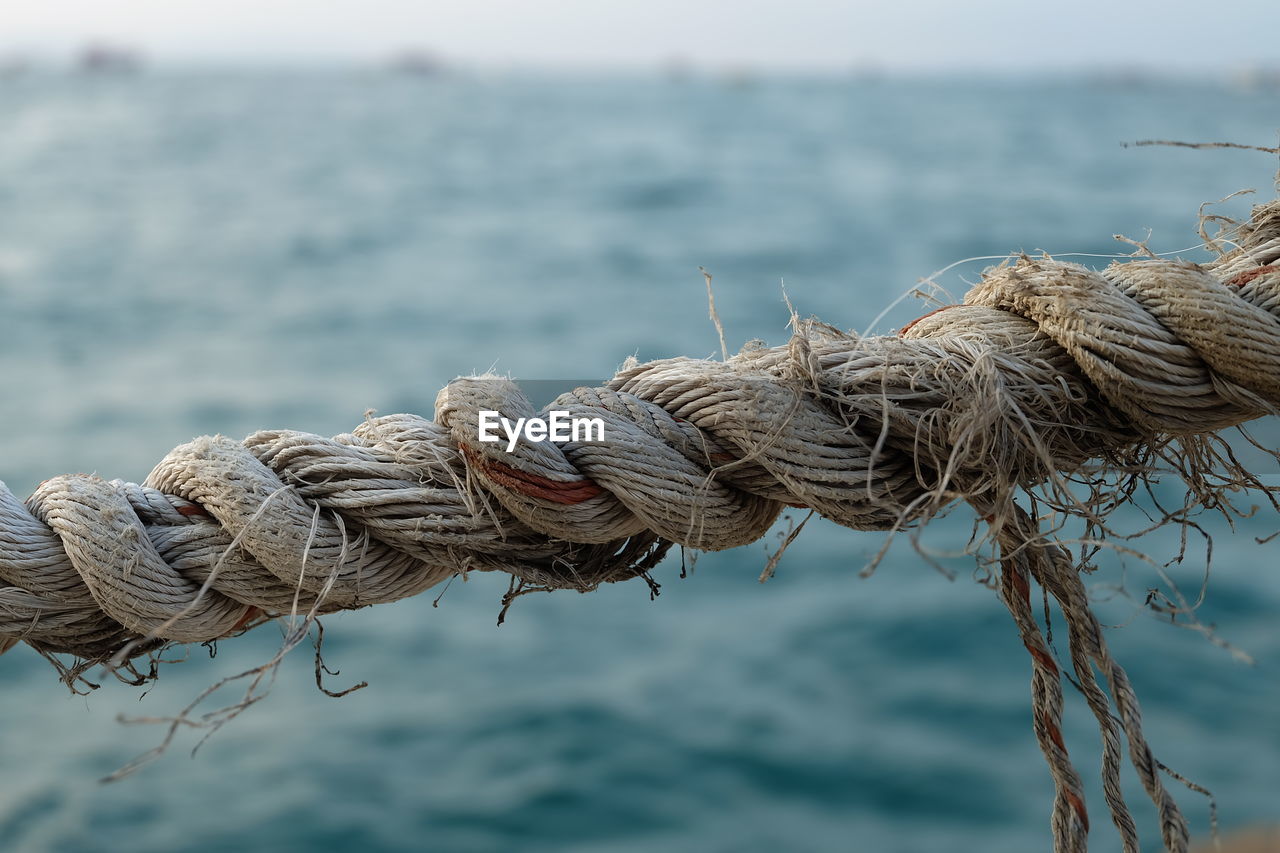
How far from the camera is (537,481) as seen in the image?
48.6 inches

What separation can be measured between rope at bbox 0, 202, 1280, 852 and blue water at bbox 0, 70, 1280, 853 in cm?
13

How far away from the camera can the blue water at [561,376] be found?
584 cm

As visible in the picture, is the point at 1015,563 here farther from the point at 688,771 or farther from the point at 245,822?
the point at 245,822

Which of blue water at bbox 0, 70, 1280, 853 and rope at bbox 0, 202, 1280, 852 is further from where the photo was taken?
blue water at bbox 0, 70, 1280, 853

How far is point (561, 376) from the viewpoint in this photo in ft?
36.4

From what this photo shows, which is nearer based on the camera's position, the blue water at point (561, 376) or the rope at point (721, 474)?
the rope at point (721, 474)

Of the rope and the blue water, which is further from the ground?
the rope

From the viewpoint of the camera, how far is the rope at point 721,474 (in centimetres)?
124

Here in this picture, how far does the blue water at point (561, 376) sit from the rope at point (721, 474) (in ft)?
0.43

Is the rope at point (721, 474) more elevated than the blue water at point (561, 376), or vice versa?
the rope at point (721, 474)

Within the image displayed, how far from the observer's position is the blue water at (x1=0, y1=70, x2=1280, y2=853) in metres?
5.84

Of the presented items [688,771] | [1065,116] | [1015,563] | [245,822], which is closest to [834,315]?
[688,771]

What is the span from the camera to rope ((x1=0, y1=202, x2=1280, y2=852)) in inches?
48.8

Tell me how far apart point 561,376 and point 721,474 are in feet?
32.4
